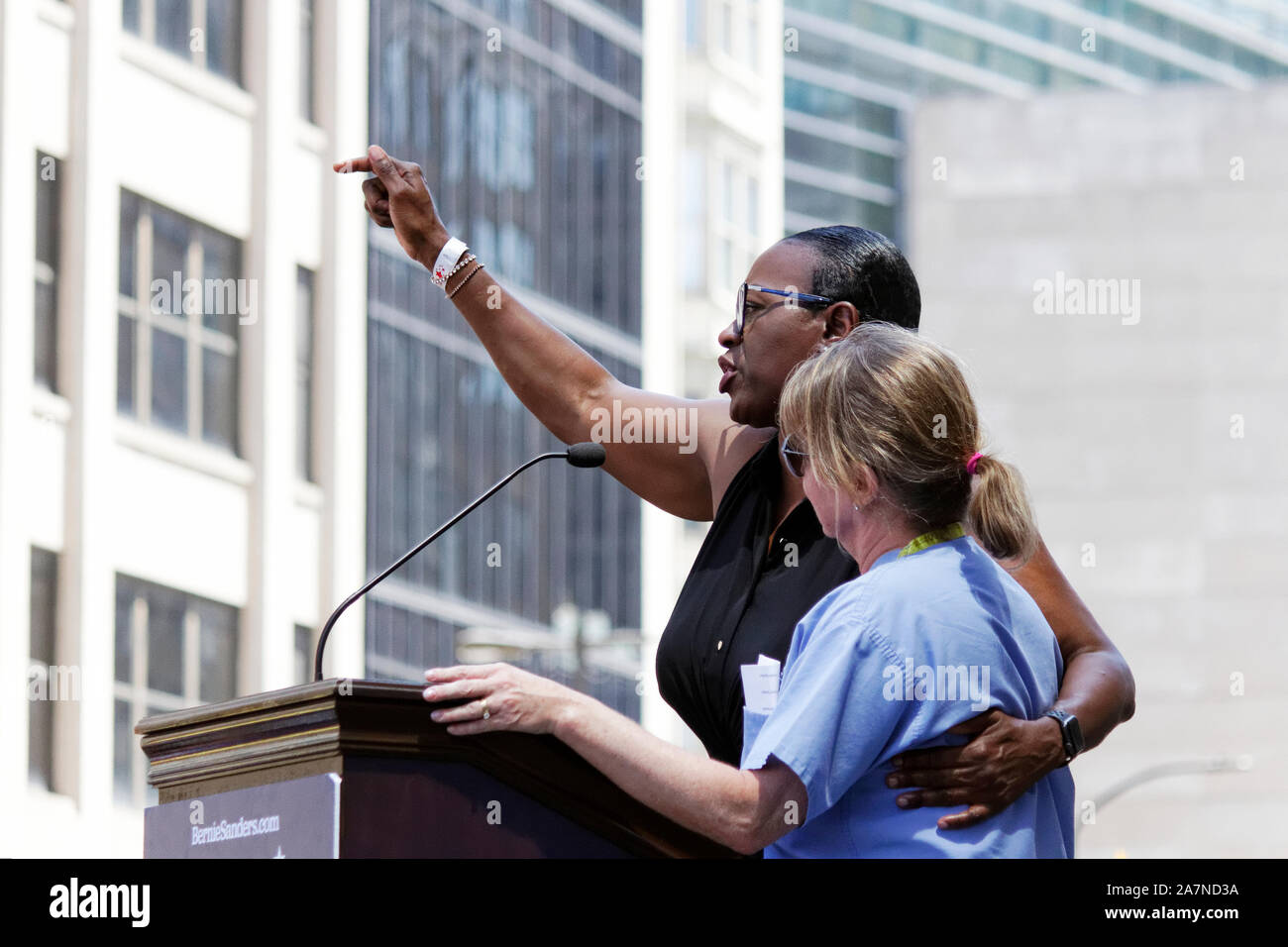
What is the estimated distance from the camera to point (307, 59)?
80.6 feet

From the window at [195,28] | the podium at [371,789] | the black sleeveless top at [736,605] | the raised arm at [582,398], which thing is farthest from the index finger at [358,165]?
the window at [195,28]

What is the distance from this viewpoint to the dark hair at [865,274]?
4637 mm

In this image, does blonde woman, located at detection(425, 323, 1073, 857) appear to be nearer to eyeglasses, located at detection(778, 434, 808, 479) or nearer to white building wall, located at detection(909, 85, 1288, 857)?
eyeglasses, located at detection(778, 434, 808, 479)

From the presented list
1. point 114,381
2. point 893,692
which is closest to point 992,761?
point 893,692

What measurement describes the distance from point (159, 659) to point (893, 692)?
17695mm

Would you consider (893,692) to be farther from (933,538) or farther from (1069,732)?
(1069,732)

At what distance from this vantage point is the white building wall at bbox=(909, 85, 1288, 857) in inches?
2196

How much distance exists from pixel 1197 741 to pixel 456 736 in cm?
5267

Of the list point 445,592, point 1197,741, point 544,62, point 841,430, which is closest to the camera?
point 841,430

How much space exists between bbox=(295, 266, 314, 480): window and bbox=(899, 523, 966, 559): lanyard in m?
20.7

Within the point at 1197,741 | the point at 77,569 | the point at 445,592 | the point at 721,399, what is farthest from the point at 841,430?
the point at 1197,741

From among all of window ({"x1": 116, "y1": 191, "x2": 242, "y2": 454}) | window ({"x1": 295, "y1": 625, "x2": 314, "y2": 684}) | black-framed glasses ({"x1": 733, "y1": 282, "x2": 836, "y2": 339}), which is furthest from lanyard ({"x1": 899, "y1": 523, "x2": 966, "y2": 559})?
window ({"x1": 295, "y1": 625, "x2": 314, "y2": 684})
